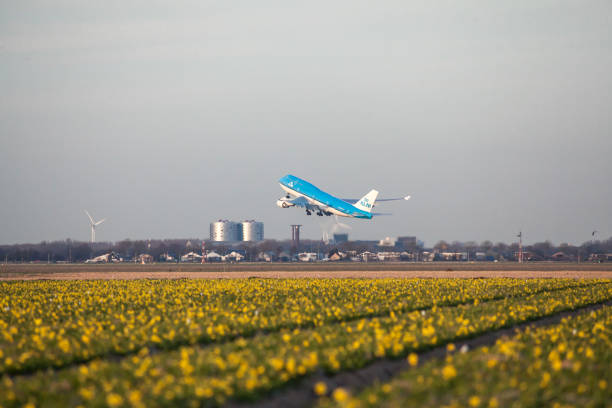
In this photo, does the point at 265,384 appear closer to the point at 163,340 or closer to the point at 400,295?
the point at 163,340

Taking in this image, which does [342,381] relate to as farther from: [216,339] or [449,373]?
[216,339]

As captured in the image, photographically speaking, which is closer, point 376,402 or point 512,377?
point 376,402

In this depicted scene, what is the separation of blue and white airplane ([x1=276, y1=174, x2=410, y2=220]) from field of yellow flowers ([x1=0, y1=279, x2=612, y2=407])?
5787 centimetres

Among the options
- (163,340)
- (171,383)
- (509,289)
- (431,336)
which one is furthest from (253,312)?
(509,289)

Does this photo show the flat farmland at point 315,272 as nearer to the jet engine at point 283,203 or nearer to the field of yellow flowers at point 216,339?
the jet engine at point 283,203

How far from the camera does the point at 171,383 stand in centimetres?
1566

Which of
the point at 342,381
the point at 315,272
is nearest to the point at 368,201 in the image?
the point at 315,272

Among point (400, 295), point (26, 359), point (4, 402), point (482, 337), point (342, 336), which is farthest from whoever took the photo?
point (400, 295)

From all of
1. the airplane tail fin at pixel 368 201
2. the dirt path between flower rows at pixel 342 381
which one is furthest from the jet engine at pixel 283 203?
the dirt path between flower rows at pixel 342 381

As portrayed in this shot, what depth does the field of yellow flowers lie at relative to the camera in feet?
50.5

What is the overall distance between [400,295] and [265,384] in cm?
2692

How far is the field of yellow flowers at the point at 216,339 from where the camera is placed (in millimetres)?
15406

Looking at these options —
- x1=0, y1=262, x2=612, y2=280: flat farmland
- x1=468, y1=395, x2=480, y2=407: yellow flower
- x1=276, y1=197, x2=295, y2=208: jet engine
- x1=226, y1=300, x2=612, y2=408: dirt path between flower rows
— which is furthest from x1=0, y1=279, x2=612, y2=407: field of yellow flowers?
x1=276, y1=197, x2=295, y2=208: jet engine

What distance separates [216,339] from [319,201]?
256 feet
